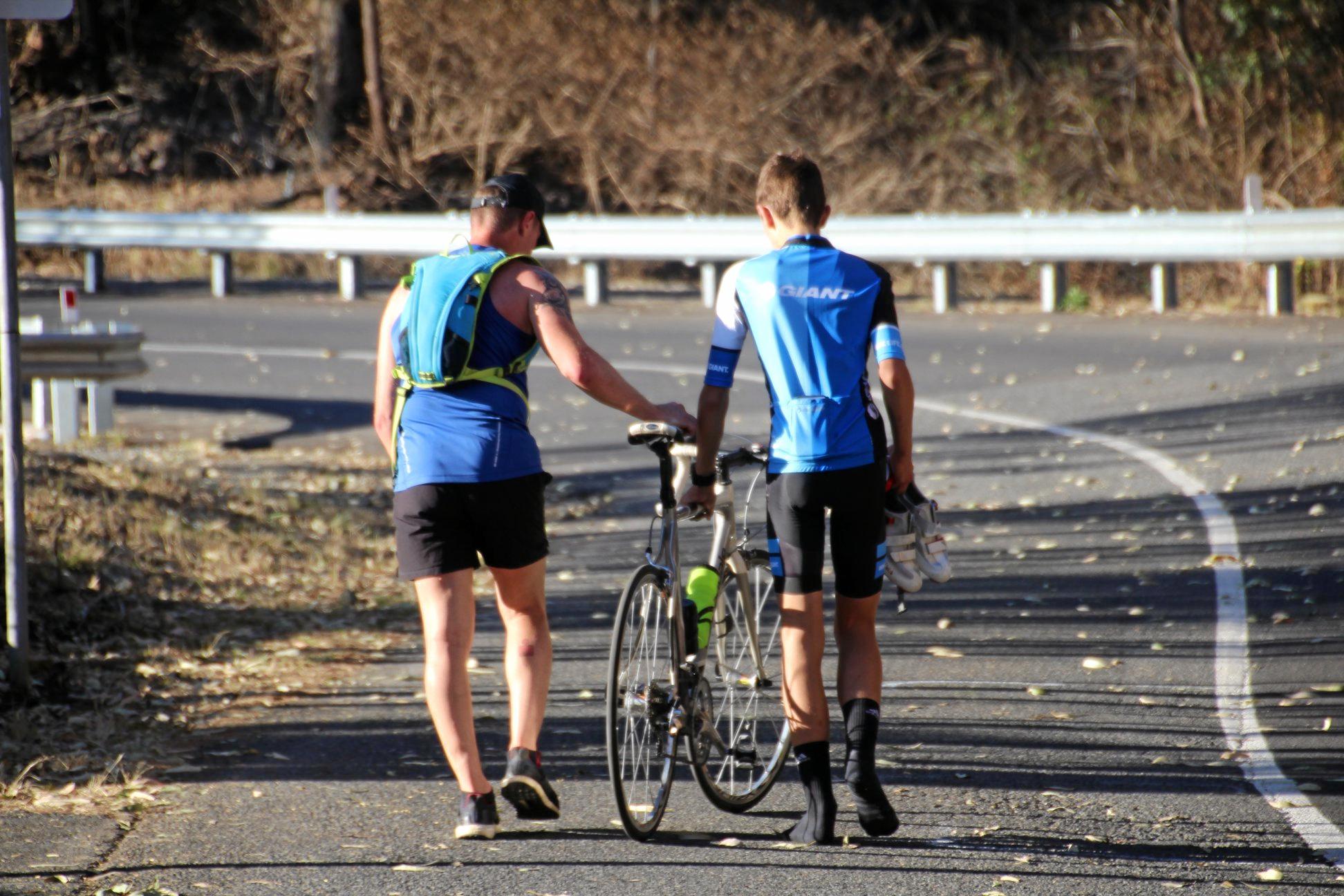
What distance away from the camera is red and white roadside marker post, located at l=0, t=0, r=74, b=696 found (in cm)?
618

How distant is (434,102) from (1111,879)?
2554 cm

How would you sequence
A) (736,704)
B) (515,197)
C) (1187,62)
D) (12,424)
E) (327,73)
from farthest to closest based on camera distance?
1. (327,73)
2. (1187,62)
3. (12,424)
4. (736,704)
5. (515,197)

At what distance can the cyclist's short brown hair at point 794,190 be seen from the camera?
193 inches

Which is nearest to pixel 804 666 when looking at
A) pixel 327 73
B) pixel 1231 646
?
pixel 1231 646

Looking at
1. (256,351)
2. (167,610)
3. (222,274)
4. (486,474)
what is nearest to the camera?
(486,474)

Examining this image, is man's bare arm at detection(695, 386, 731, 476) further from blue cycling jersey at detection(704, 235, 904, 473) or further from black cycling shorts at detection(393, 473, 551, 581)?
black cycling shorts at detection(393, 473, 551, 581)

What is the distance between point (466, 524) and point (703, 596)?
768mm

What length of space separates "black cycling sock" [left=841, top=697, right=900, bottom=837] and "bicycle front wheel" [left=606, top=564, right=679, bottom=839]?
55 centimetres

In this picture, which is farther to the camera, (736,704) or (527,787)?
(736,704)

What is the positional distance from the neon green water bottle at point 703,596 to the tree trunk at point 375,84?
23.9 metres

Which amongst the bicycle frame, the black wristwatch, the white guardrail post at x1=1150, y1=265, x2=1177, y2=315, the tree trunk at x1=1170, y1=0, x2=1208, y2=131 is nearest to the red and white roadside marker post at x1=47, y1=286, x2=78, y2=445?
the bicycle frame

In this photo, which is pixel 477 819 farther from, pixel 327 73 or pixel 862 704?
pixel 327 73

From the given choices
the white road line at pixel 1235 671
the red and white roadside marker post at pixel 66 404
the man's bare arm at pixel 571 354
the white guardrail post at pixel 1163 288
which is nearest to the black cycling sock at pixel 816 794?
the man's bare arm at pixel 571 354

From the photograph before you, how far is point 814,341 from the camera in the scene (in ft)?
15.9
